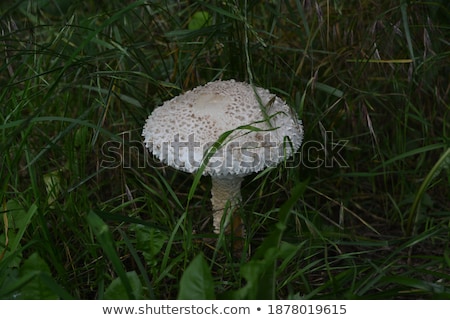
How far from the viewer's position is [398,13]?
77.6 inches

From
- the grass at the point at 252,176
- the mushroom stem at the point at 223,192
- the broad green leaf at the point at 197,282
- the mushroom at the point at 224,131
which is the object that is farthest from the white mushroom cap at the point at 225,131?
the broad green leaf at the point at 197,282

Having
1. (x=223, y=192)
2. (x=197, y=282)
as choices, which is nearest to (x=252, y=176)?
(x=223, y=192)

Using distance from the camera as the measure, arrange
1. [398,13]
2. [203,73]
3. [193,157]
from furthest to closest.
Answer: [203,73], [398,13], [193,157]

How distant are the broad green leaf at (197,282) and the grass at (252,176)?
28 cm

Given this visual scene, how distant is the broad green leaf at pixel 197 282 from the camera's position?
128 centimetres

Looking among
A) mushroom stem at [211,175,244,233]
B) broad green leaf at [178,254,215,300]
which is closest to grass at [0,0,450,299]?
mushroom stem at [211,175,244,233]

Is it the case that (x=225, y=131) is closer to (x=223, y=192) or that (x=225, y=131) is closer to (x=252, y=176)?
(x=223, y=192)

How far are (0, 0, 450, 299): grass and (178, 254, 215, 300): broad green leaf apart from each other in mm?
285

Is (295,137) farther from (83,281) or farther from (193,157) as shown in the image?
(83,281)

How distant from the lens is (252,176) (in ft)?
7.32

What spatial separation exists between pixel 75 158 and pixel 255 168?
0.84 meters

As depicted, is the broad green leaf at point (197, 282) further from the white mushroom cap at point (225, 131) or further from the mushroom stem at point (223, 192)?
the mushroom stem at point (223, 192)

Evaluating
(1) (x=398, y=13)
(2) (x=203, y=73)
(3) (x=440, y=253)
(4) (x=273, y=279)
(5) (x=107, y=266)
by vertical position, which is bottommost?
(3) (x=440, y=253)

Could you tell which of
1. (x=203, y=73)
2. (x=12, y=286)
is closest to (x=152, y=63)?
(x=203, y=73)
